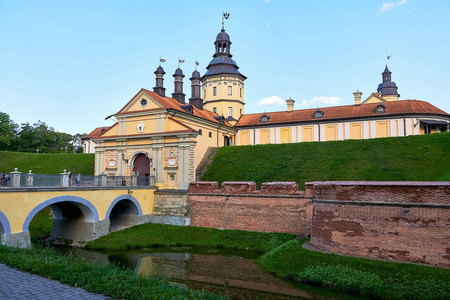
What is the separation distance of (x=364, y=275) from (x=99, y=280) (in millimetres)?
8369

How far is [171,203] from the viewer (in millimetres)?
21594

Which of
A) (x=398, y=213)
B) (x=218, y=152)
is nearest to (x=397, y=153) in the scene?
(x=398, y=213)

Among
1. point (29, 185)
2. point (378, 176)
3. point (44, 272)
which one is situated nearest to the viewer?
point (44, 272)

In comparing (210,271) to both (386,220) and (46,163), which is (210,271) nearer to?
(386,220)

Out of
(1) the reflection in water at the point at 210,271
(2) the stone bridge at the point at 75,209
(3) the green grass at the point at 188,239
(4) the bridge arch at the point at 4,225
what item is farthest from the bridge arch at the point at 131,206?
(4) the bridge arch at the point at 4,225

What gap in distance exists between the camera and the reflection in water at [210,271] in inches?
430

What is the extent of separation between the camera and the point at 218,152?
2736cm

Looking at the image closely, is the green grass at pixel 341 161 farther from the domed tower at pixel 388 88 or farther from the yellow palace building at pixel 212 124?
the domed tower at pixel 388 88

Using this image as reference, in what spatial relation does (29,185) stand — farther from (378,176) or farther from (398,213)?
(378,176)

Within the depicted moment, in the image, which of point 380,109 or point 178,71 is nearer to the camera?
point 380,109

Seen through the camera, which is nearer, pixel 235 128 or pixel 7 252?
pixel 7 252

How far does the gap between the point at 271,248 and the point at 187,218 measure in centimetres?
650

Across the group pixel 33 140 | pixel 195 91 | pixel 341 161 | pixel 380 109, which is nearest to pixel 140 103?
pixel 195 91

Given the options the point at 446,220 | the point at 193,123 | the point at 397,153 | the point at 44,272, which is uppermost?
the point at 193,123
